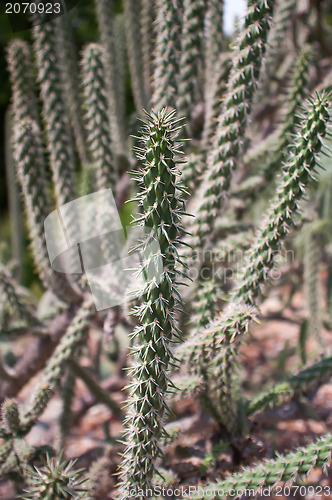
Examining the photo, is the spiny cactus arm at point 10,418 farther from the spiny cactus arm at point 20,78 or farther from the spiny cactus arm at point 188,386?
the spiny cactus arm at point 20,78

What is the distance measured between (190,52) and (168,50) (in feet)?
0.48

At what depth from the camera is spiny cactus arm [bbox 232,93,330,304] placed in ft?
4.65

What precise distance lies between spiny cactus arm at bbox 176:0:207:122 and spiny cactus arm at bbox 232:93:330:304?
75 centimetres

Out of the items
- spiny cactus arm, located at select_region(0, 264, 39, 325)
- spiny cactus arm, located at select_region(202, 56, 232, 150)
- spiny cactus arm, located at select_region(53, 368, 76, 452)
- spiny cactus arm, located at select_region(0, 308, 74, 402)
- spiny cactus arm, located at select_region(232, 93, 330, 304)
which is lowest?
spiny cactus arm, located at select_region(53, 368, 76, 452)

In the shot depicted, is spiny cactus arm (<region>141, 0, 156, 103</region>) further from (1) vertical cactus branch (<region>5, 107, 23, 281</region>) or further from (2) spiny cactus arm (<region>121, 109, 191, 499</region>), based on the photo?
(2) spiny cactus arm (<region>121, 109, 191, 499</region>)

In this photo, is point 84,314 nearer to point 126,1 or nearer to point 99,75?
point 99,75

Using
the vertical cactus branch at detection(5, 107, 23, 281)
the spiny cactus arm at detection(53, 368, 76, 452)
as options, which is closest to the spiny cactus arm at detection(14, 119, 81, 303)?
the spiny cactus arm at detection(53, 368, 76, 452)

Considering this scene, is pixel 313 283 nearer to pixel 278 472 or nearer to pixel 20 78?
pixel 278 472

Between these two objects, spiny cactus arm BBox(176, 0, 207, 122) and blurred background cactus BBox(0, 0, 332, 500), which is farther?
spiny cactus arm BBox(176, 0, 207, 122)

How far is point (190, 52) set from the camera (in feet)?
6.73

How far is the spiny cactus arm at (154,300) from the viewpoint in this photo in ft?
3.91

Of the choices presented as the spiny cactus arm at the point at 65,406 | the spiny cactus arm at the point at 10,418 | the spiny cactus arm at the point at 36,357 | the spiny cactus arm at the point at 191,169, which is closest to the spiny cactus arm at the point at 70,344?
the spiny cactus arm at the point at 10,418

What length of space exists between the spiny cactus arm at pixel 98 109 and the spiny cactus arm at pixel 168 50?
27 cm

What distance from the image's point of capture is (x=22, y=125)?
1.99 m
